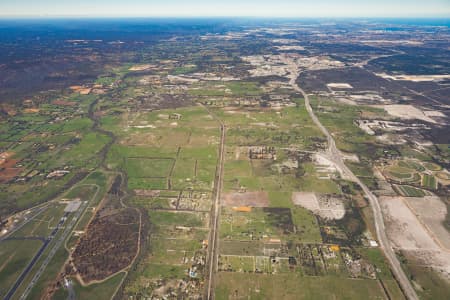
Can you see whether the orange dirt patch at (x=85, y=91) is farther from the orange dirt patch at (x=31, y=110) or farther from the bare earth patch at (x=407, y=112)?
the bare earth patch at (x=407, y=112)

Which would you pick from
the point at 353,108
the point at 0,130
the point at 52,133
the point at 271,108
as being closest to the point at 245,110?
the point at 271,108

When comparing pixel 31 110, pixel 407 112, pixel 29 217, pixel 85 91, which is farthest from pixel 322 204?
pixel 85 91

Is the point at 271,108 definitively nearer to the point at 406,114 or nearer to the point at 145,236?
the point at 406,114

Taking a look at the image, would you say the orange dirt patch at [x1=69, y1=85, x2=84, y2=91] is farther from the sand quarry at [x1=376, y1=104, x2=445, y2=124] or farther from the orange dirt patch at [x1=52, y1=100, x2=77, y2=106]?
the sand quarry at [x1=376, y1=104, x2=445, y2=124]

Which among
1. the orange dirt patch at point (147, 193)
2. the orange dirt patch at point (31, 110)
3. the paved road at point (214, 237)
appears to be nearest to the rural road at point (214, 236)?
the paved road at point (214, 237)

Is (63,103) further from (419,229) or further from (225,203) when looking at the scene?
(419,229)

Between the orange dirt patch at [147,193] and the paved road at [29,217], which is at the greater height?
the orange dirt patch at [147,193]

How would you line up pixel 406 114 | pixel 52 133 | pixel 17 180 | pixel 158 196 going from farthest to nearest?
pixel 406 114 → pixel 52 133 → pixel 17 180 → pixel 158 196
